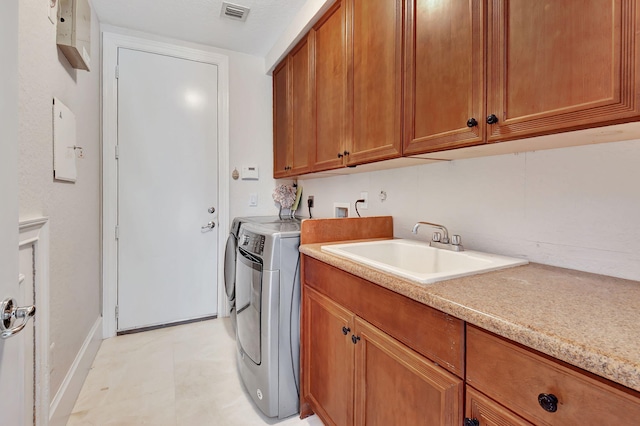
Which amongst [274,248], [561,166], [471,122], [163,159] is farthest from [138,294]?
[561,166]

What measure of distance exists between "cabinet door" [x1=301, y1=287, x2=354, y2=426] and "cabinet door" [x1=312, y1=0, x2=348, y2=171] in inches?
32.4

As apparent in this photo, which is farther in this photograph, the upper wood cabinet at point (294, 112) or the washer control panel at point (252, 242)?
the upper wood cabinet at point (294, 112)

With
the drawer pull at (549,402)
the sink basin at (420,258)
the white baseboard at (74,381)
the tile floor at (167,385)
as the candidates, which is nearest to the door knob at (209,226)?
the tile floor at (167,385)

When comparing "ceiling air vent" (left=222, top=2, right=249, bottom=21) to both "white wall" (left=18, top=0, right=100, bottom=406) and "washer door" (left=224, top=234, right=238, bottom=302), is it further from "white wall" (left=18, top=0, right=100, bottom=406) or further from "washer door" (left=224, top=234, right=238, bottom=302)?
"washer door" (left=224, top=234, right=238, bottom=302)

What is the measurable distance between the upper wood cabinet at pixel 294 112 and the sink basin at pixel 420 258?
33.2 inches

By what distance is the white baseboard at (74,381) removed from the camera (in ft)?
4.47

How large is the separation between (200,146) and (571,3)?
252 centimetres

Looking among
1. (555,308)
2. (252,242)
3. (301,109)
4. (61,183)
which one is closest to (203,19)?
(301,109)

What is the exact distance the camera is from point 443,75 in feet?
3.52

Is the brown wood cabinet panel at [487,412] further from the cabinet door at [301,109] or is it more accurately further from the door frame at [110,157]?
the door frame at [110,157]

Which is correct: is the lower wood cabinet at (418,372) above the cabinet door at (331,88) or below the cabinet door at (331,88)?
below

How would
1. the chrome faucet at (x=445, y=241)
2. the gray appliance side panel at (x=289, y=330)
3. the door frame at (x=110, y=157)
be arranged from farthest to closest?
the door frame at (x=110, y=157) → the gray appliance side panel at (x=289, y=330) → the chrome faucet at (x=445, y=241)

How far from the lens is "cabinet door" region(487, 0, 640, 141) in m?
0.67

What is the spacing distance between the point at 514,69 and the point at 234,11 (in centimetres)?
199
